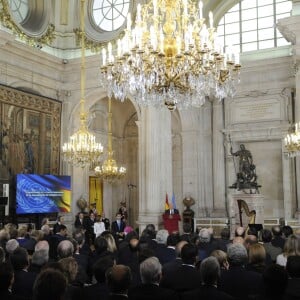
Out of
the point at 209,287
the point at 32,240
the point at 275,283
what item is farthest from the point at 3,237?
the point at 275,283

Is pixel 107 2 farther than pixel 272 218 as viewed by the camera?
Yes

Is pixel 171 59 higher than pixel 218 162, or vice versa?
pixel 171 59

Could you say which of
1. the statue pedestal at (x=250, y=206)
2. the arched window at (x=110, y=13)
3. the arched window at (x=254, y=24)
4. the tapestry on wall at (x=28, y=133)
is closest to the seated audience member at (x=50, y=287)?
the statue pedestal at (x=250, y=206)

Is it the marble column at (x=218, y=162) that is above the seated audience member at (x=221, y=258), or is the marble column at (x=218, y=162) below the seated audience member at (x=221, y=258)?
above

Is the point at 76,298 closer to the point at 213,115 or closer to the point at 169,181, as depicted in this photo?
the point at 169,181

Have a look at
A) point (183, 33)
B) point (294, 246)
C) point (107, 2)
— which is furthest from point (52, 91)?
point (294, 246)

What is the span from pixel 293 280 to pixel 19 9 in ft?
49.2

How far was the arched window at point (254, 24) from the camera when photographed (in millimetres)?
17312

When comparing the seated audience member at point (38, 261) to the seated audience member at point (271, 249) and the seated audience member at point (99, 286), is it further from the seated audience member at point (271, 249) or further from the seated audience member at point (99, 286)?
the seated audience member at point (271, 249)

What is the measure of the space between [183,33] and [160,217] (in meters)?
7.49

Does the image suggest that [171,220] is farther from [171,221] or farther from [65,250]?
[65,250]

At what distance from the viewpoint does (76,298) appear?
3889mm

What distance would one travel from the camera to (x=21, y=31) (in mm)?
15945

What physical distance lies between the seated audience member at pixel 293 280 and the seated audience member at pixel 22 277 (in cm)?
225
